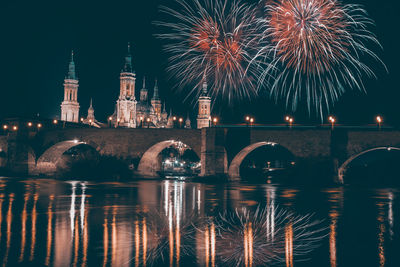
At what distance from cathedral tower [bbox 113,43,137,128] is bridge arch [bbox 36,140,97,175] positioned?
45724mm

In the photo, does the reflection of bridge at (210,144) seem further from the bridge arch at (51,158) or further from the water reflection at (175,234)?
the water reflection at (175,234)

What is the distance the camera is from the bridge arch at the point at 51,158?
6166cm

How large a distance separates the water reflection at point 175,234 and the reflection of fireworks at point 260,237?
3 cm

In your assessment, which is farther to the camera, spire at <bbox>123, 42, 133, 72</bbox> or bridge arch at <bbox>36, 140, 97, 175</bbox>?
spire at <bbox>123, 42, 133, 72</bbox>

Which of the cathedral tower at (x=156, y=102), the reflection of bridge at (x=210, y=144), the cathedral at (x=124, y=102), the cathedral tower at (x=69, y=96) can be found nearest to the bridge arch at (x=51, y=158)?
the reflection of bridge at (x=210, y=144)

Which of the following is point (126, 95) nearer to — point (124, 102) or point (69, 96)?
point (124, 102)

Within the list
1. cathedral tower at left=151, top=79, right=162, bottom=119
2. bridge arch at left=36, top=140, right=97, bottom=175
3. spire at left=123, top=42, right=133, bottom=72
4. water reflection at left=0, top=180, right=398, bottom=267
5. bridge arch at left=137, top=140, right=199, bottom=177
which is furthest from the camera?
cathedral tower at left=151, top=79, right=162, bottom=119

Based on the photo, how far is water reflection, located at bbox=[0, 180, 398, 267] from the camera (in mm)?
11484

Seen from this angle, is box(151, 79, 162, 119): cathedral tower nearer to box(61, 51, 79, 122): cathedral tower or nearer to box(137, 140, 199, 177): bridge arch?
box(61, 51, 79, 122): cathedral tower

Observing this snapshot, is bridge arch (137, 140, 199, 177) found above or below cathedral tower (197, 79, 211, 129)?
below

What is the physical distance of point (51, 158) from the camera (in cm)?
6412

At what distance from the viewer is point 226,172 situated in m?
51.5

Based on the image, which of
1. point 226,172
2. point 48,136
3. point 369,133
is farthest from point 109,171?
point 369,133

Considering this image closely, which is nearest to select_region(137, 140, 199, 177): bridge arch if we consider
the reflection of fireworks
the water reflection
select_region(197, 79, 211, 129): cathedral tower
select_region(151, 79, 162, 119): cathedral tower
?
the water reflection
